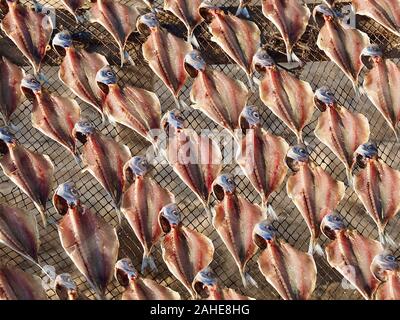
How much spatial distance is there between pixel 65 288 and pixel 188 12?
1.64 metres

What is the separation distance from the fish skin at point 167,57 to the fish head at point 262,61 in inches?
14.4

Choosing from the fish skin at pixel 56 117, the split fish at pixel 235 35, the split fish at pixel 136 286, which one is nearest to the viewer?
the split fish at pixel 136 286

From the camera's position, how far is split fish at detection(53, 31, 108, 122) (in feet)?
11.3

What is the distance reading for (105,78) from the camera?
11.2ft

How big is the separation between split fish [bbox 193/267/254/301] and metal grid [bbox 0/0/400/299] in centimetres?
19

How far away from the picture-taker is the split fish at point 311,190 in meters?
3.20

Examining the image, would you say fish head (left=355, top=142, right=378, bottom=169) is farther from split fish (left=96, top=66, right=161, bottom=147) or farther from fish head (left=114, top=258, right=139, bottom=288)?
fish head (left=114, top=258, right=139, bottom=288)

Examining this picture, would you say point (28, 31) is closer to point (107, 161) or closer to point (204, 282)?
point (107, 161)

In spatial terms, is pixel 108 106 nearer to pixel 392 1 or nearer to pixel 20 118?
pixel 20 118

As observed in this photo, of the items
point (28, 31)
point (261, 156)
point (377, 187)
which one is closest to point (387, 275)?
point (377, 187)

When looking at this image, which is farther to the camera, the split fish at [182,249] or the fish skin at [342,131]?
the fish skin at [342,131]

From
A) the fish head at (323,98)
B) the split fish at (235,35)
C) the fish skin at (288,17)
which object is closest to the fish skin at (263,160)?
the fish head at (323,98)

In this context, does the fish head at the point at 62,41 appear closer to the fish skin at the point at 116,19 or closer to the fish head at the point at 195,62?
the fish skin at the point at 116,19

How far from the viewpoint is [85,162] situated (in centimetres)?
329
